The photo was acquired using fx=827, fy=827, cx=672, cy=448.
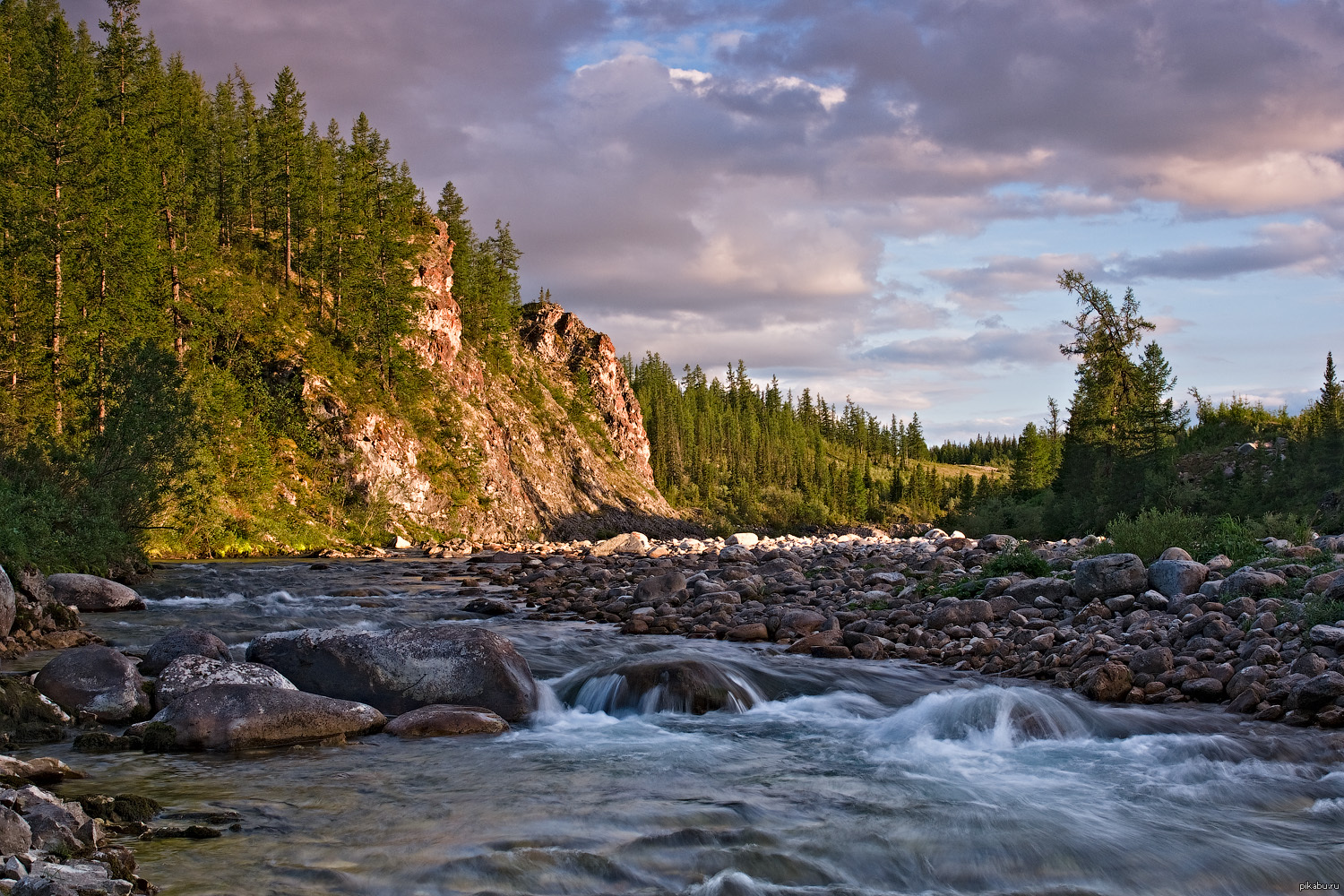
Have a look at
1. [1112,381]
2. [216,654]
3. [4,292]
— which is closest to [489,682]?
[216,654]

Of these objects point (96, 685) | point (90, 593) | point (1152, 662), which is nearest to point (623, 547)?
point (90, 593)

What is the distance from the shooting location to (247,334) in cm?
5069

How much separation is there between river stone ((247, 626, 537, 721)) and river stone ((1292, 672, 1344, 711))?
9.14 meters

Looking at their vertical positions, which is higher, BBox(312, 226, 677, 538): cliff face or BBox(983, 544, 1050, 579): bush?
BBox(312, 226, 677, 538): cliff face

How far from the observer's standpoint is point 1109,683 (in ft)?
35.2

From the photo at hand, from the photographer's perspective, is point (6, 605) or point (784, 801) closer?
point (784, 801)

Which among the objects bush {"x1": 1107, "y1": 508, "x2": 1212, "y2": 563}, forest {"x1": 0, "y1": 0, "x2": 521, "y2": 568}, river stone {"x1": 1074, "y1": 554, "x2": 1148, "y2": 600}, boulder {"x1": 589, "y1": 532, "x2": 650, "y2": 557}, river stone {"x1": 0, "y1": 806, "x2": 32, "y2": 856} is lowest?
boulder {"x1": 589, "y1": 532, "x2": 650, "y2": 557}

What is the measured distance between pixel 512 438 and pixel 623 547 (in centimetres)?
3059

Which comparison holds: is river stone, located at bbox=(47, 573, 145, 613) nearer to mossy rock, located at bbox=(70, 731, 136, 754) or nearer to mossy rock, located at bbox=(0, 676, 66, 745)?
mossy rock, located at bbox=(0, 676, 66, 745)

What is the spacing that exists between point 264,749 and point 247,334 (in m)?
48.6

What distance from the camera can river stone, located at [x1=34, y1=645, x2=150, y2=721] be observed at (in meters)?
9.06

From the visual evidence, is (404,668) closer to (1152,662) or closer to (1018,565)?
(1152,662)

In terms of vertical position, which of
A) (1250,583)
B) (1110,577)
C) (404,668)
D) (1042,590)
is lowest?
(404,668)

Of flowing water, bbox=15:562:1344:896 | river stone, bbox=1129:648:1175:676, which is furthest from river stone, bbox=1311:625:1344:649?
flowing water, bbox=15:562:1344:896
